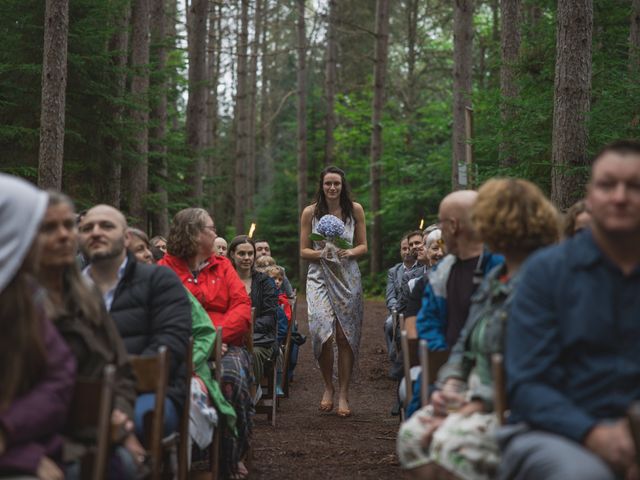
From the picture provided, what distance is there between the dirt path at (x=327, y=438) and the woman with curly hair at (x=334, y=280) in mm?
555

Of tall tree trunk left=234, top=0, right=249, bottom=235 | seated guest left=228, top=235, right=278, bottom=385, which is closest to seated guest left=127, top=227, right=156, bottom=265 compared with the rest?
seated guest left=228, top=235, right=278, bottom=385

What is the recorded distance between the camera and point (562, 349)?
3.62 metres

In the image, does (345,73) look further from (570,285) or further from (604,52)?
(570,285)

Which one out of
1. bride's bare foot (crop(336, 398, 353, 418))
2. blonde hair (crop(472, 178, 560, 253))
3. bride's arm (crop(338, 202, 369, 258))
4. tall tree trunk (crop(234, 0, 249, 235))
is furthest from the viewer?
tall tree trunk (crop(234, 0, 249, 235))

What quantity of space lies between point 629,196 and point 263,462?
15.7ft

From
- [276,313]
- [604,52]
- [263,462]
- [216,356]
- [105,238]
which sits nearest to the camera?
[105,238]

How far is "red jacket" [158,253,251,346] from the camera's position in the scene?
23.1 ft

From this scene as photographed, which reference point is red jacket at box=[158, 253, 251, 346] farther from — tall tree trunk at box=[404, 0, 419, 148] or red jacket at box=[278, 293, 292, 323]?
tall tree trunk at box=[404, 0, 419, 148]

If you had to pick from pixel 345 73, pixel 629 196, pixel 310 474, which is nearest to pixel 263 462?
pixel 310 474

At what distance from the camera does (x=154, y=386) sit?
448cm

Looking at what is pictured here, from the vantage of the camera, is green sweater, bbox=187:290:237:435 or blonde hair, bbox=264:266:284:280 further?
blonde hair, bbox=264:266:284:280

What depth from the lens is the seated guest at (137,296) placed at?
16.9 feet

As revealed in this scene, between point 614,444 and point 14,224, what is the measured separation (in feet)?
7.42

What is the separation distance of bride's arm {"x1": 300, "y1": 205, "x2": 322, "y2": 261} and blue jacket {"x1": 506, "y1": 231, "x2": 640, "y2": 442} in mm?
5974
